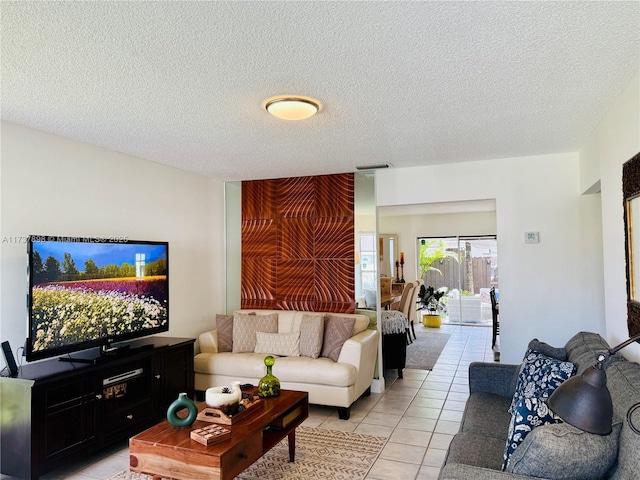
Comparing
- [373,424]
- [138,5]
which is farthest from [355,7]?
[373,424]

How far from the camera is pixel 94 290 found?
3.56m

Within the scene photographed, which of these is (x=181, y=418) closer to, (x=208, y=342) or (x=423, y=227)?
(x=208, y=342)

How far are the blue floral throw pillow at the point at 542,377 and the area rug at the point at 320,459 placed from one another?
1309 millimetres

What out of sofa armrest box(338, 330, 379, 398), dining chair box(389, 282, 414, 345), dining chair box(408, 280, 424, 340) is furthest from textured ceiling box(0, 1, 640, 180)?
dining chair box(408, 280, 424, 340)

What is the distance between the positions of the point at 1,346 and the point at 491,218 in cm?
889

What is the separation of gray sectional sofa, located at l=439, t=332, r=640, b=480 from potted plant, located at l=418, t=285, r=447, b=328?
690 centimetres

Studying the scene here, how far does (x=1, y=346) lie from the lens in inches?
115

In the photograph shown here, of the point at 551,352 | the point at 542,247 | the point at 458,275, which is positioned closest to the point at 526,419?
the point at 551,352

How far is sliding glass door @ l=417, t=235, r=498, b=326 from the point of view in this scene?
9.72 metres

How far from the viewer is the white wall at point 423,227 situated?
9.73m

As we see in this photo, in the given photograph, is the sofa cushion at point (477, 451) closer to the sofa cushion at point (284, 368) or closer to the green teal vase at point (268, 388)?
the green teal vase at point (268, 388)

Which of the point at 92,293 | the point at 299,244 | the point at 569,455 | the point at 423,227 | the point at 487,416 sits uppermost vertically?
the point at 423,227

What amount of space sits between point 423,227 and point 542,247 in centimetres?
560

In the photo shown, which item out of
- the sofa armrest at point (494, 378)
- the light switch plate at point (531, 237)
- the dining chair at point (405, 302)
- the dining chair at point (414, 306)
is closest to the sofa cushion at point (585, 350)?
the sofa armrest at point (494, 378)
